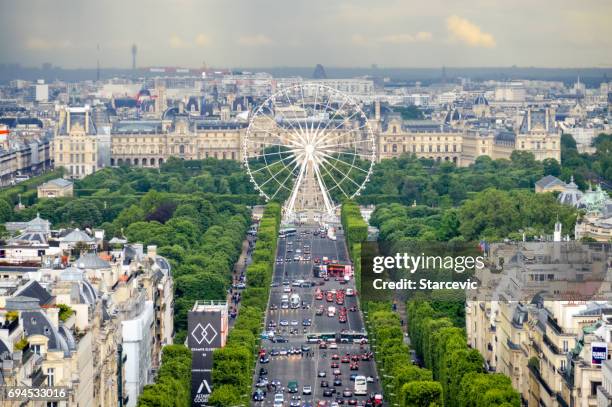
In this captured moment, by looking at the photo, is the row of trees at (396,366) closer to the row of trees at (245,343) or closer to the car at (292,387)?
the car at (292,387)

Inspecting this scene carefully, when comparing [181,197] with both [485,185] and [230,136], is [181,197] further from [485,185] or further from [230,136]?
[230,136]

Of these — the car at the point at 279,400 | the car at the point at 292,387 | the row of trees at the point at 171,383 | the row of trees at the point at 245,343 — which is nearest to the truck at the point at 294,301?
the row of trees at the point at 245,343

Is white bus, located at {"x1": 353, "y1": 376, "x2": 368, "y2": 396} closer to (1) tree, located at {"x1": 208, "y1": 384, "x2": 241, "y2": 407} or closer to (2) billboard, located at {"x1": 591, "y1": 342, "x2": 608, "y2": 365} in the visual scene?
(1) tree, located at {"x1": 208, "y1": 384, "x2": 241, "y2": 407}

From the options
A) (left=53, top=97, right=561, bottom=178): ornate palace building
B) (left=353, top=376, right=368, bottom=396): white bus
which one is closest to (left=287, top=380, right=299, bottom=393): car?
(left=353, top=376, right=368, bottom=396): white bus

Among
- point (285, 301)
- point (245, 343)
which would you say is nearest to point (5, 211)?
point (285, 301)

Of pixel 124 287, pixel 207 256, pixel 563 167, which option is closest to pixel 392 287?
pixel 124 287

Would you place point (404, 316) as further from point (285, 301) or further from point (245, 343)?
point (245, 343)
